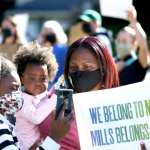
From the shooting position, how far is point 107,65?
490 centimetres

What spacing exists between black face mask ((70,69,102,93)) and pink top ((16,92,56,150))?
35cm

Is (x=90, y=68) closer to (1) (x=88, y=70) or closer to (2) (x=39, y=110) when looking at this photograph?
(1) (x=88, y=70)

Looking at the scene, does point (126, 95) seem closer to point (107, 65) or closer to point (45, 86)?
point (107, 65)

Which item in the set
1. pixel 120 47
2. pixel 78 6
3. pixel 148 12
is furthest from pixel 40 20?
pixel 120 47

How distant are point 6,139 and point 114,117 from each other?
594 millimetres

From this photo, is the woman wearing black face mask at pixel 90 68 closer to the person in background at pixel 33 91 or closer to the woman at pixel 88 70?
the woman at pixel 88 70

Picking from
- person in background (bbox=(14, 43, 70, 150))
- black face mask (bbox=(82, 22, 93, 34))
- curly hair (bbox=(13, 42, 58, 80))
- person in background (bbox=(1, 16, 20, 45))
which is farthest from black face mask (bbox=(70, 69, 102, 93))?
person in background (bbox=(1, 16, 20, 45))

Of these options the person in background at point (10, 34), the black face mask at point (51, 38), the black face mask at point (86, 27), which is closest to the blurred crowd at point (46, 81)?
the black face mask at point (86, 27)

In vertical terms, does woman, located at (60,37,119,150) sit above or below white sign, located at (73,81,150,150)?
above

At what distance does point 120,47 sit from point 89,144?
4660 mm

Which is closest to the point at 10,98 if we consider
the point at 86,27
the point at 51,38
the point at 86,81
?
the point at 86,81

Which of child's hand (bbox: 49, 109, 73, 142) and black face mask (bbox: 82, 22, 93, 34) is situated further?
black face mask (bbox: 82, 22, 93, 34)

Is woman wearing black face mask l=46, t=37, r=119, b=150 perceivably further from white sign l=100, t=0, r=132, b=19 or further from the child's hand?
white sign l=100, t=0, r=132, b=19

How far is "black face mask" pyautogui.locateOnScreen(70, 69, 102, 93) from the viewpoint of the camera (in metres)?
4.86
